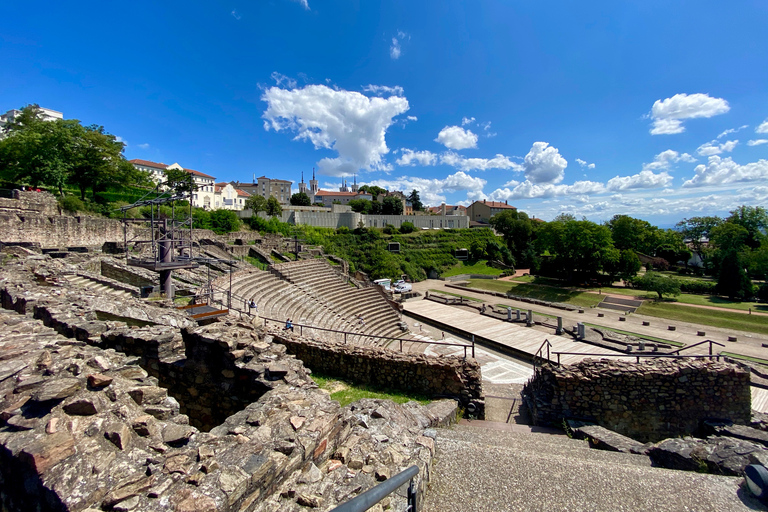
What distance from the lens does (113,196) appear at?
3450 cm

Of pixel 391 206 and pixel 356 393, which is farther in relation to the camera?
pixel 391 206

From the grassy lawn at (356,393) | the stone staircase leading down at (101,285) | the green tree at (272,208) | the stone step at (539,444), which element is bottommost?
the grassy lawn at (356,393)

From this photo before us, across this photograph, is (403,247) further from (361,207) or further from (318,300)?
(318,300)

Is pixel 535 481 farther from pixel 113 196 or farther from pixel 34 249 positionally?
pixel 113 196

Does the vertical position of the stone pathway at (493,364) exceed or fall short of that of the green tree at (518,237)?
it falls short

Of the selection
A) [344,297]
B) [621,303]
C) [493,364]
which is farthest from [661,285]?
[344,297]

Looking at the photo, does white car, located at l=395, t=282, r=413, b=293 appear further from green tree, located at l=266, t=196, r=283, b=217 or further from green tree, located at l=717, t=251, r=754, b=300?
green tree, located at l=717, t=251, r=754, b=300

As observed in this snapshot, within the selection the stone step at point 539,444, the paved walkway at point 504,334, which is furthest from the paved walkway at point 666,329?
the stone step at point 539,444

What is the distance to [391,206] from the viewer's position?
67938 mm

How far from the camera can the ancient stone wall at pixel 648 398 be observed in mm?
8266

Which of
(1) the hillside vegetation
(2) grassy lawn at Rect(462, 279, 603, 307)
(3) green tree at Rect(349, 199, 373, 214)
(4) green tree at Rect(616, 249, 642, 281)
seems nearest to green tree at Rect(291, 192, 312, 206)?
(3) green tree at Rect(349, 199, 373, 214)

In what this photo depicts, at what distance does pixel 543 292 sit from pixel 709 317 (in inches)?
531

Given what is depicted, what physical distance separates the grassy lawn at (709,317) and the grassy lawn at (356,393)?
27567 millimetres

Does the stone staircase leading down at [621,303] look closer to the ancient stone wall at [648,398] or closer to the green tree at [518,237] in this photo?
the ancient stone wall at [648,398]
